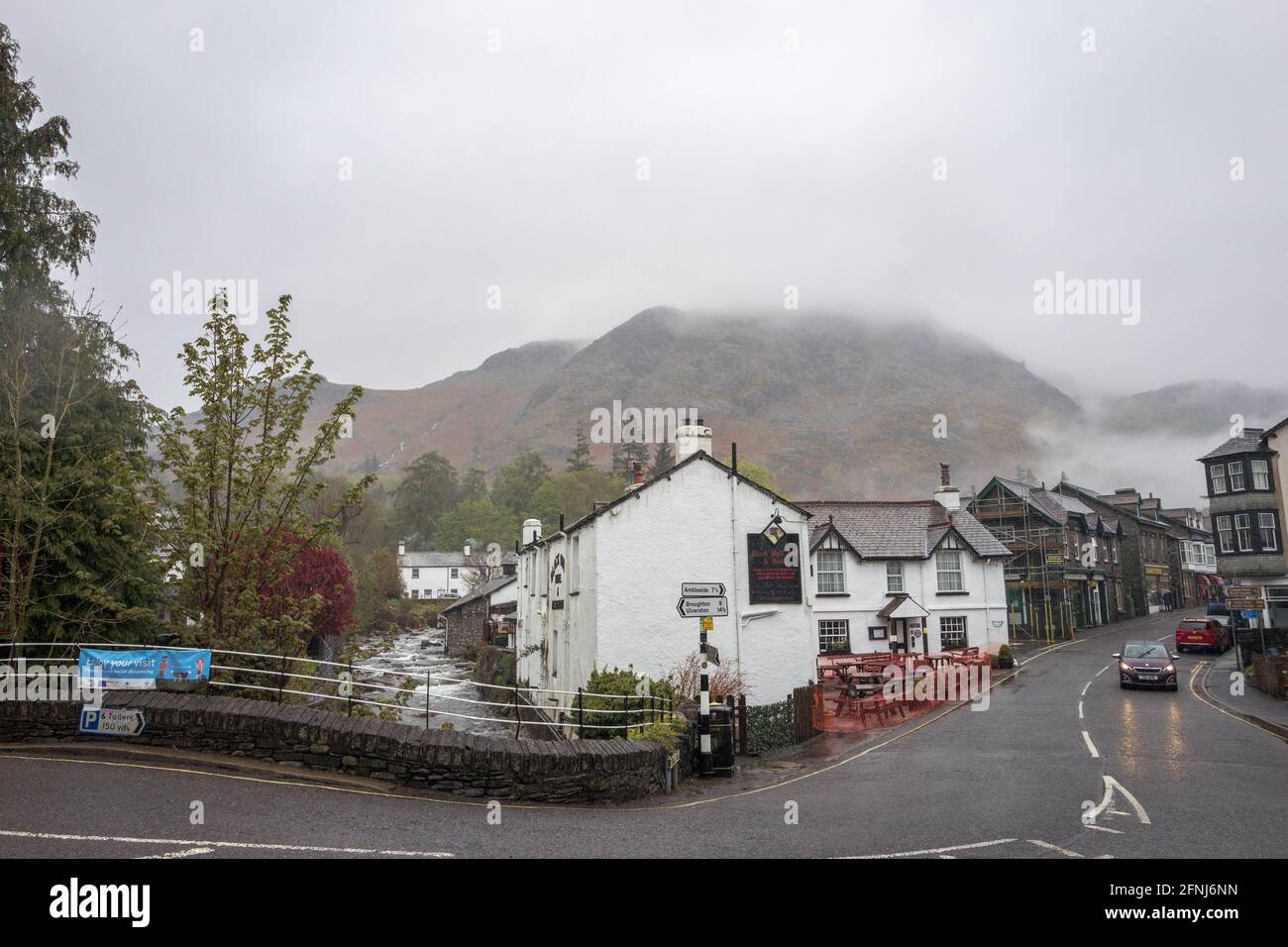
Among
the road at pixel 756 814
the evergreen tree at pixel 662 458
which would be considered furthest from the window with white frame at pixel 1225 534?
the evergreen tree at pixel 662 458

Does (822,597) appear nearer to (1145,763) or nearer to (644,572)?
(644,572)

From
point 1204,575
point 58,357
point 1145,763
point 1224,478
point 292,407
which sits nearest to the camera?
point 1145,763

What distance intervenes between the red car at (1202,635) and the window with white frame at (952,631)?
12.1m

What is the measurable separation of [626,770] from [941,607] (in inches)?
1258

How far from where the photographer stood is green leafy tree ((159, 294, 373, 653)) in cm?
1570

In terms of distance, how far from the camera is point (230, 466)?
15875 mm

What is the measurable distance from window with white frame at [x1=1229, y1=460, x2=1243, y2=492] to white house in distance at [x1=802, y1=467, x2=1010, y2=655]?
43.4 ft

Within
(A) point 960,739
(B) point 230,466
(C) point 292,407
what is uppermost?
(C) point 292,407

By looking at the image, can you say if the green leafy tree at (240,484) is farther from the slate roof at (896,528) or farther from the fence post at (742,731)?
the slate roof at (896,528)

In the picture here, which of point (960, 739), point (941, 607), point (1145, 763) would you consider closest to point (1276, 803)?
point (1145, 763)

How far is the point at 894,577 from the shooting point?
41062 millimetres

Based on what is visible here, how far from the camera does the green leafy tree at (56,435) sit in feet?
54.2

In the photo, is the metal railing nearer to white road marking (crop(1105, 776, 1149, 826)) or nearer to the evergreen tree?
Answer: white road marking (crop(1105, 776, 1149, 826))

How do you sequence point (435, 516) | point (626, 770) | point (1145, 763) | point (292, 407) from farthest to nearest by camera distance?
point (435, 516) → point (292, 407) → point (1145, 763) → point (626, 770)
